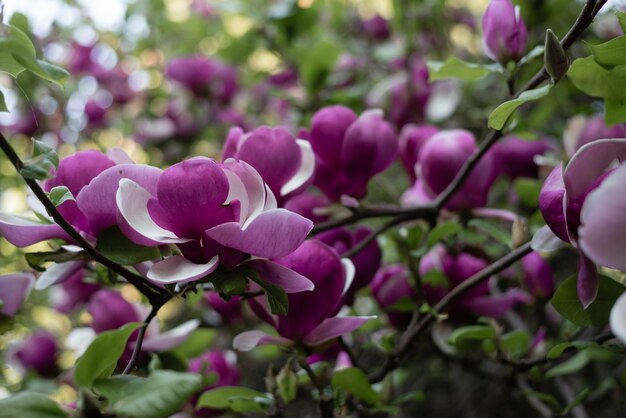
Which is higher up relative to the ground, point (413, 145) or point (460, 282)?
point (413, 145)

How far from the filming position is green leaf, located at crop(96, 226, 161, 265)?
0.44 meters

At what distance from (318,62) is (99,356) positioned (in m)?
0.61

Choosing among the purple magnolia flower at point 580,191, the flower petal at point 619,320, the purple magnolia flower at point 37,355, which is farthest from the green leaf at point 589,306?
the purple magnolia flower at point 37,355

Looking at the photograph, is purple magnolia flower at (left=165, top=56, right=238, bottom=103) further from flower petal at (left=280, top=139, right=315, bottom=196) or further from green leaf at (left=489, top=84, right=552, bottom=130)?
green leaf at (left=489, top=84, right=552, bottom=130)

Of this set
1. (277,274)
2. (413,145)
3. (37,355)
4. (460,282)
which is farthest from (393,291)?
(37,355)

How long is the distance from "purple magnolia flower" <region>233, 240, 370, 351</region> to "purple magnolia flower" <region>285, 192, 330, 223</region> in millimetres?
131

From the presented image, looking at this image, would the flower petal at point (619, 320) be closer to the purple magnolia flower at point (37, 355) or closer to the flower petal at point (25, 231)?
the flower petal at point (25, 231)

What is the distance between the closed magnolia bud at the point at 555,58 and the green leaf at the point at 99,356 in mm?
339

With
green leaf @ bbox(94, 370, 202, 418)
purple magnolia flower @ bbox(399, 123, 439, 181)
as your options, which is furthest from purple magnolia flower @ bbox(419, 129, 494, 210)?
green leaf @ bbox(94, 370, 202, 418)

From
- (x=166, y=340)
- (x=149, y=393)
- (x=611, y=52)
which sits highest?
(x=611, y=52)

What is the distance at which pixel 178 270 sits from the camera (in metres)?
0.41

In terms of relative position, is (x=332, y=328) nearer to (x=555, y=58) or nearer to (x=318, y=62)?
(x=555, y=58)

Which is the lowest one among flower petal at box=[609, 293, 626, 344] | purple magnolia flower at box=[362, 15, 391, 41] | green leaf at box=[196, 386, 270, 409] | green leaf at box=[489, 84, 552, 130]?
green leaf at box=[196, 386, 270, 409]

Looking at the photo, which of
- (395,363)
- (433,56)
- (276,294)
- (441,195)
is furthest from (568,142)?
(433,56)
